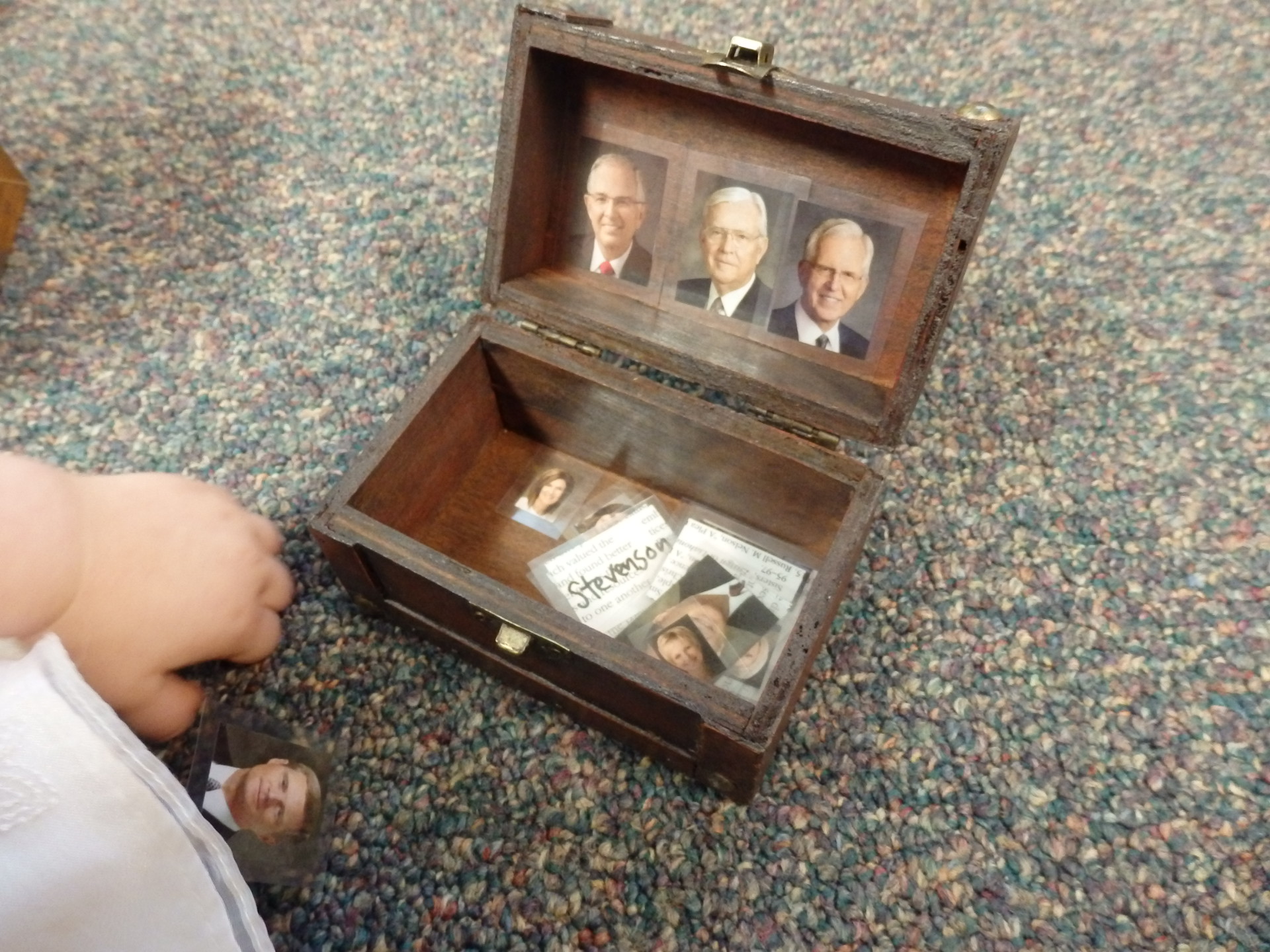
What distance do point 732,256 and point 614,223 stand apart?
0.14 meters

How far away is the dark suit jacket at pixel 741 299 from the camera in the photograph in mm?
942

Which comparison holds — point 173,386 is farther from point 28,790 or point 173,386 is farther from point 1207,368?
point 1207,368

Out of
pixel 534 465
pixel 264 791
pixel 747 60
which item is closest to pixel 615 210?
pixel 747 60

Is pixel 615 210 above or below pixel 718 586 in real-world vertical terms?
above

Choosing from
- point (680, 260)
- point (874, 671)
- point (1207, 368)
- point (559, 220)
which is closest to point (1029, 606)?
point (874, 671)

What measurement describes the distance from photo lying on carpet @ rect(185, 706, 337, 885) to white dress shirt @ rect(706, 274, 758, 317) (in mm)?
636

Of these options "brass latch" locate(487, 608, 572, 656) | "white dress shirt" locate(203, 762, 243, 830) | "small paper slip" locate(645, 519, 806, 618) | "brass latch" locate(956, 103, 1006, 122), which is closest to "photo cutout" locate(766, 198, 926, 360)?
"brass latch" locate(956, 103, 1006, 122)

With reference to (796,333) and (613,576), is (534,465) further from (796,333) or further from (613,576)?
(796,333)

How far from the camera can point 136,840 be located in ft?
2.27

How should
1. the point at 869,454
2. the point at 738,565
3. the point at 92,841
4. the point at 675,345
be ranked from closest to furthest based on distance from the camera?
the point at 92,841, the point at 675,345, the point at 738,565, the point at 869,454

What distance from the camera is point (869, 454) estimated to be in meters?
1.22

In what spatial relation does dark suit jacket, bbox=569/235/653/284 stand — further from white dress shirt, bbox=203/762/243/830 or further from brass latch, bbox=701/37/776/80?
white dress shirt, bbox=203/762/243/830

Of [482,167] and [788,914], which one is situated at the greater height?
[482,167]

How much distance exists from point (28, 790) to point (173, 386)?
0.69m
